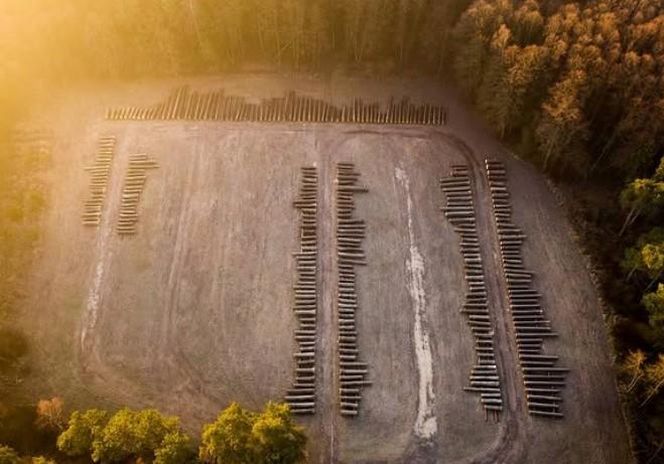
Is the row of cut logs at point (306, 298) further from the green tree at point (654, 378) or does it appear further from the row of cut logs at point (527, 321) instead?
the green tree at point (654, 378)

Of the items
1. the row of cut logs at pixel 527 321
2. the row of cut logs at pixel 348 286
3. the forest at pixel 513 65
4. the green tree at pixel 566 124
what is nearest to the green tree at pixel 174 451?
the row of cut logs at pixel 348 286

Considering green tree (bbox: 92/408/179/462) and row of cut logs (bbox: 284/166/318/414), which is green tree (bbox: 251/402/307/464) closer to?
green tree (bbox: 92/408/179/462)

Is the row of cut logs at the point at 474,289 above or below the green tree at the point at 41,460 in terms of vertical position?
above

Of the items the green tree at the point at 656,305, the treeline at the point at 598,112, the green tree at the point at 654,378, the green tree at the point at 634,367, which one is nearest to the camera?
the green tree at the point at 654,378

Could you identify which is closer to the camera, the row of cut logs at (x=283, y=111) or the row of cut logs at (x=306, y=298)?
the row of cut logs at (x=306, y=298)

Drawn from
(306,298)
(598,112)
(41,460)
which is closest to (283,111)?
(306,298)

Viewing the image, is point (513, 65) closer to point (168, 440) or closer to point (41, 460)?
point (168, 440)

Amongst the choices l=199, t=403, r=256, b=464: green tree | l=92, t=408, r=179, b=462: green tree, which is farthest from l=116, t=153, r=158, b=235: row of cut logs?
l=199, t=403, r=256, b=464: green tree
